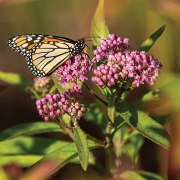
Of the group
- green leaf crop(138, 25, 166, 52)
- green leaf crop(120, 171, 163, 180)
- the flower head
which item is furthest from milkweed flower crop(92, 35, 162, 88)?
green leaf crop(120, 171, 163, 180)

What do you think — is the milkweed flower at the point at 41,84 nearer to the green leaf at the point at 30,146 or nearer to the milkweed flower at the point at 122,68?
the green leaf at the point at 30,146

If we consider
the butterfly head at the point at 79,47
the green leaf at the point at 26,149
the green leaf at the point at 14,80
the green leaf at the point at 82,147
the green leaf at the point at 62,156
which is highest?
the butterfly head at the point at 79,47

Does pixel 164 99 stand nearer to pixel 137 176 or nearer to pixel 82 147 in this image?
pixel 137 176

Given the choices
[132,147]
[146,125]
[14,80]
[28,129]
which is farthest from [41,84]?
[146,125]

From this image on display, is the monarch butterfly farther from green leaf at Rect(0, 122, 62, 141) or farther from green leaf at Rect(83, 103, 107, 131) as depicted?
green leaf at Rect(83, 103, 107, 131)

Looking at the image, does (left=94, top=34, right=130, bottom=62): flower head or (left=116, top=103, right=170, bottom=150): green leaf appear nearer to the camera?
(left=116, top=103, right=170, bottom=150): green leaf

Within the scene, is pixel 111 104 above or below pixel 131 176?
above

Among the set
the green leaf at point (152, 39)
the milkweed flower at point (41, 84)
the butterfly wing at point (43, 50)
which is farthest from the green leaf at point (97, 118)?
the green leaf at point (152, 39)
